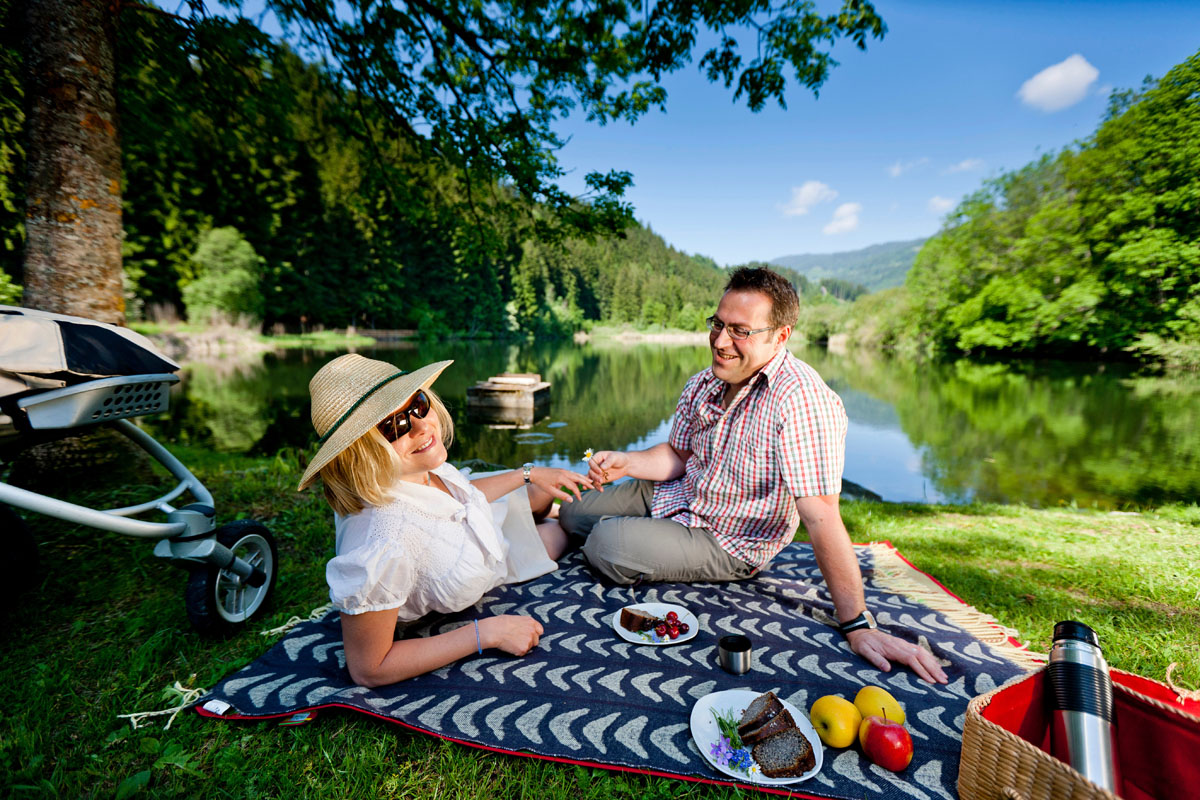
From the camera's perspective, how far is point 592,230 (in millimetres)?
6645

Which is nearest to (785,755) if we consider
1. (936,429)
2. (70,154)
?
(70,154)

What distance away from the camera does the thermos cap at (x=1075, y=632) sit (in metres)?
1.38

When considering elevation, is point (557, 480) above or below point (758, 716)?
above

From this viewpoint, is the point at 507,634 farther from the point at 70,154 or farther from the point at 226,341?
the point at 226,341

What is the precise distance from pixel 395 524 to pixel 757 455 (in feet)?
6.22

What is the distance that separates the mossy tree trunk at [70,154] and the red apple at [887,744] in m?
5.51

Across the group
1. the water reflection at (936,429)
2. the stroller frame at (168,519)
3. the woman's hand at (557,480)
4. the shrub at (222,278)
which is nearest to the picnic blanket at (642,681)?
the stroller frame at (168,519)

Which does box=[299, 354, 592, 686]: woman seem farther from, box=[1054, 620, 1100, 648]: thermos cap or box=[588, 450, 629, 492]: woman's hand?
box=[1054, 620, 1100, 648]: thermos cap

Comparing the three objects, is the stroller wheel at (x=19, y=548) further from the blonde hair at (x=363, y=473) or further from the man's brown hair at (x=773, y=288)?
the man's brown hair at (x=773, y=288)

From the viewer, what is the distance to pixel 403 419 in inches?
75.3

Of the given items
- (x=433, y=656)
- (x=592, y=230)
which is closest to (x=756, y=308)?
(x=433, y=656)

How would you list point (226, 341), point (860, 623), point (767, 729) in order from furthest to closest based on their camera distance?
point (226, 341) < point (860, 623) < point (767, 729)

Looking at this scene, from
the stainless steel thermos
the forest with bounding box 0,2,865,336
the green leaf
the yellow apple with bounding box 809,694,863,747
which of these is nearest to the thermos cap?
the stainless steel thermos

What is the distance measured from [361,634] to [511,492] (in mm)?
1157
